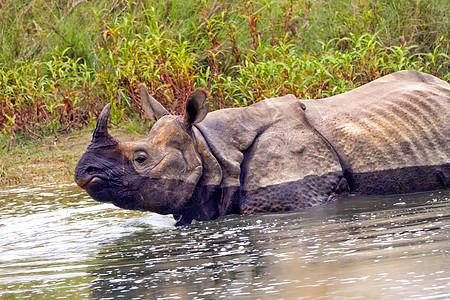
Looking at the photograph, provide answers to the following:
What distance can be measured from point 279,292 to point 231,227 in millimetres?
1836

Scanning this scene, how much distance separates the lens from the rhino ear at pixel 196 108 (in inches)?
222

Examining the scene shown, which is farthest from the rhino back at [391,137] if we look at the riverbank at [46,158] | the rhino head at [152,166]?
the riverbank at [46,158]

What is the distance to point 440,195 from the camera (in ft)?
19.1

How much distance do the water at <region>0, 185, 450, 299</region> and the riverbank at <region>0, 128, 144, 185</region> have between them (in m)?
2.00

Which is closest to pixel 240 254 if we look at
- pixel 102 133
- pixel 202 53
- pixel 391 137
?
pixel 102 133

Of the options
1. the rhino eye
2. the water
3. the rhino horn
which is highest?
the rhino horn

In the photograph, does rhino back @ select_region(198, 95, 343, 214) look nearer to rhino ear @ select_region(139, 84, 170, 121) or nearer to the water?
the water

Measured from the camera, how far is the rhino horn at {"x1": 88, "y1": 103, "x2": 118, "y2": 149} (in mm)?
5418

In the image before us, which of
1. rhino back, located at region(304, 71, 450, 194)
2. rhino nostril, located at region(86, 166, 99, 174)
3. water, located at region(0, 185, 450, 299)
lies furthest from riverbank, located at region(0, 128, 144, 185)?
rhino back, located at region(304, 71, 450, 194)

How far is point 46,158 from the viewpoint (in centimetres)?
938

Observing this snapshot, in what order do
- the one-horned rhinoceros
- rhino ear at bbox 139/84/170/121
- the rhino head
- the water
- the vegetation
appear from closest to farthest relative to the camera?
the water
the rhino head
the one-horned rhinoceros
rhino ear at bbox 139/84/170/121
the vegetation

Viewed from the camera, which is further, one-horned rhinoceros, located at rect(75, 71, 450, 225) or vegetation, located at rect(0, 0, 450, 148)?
vegetation, located at rect(0, 0, 450, 148)

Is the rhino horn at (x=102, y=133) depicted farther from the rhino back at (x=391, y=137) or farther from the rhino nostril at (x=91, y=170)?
the rhino back at (x=391, y=137)

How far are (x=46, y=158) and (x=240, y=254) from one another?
5.21 m
